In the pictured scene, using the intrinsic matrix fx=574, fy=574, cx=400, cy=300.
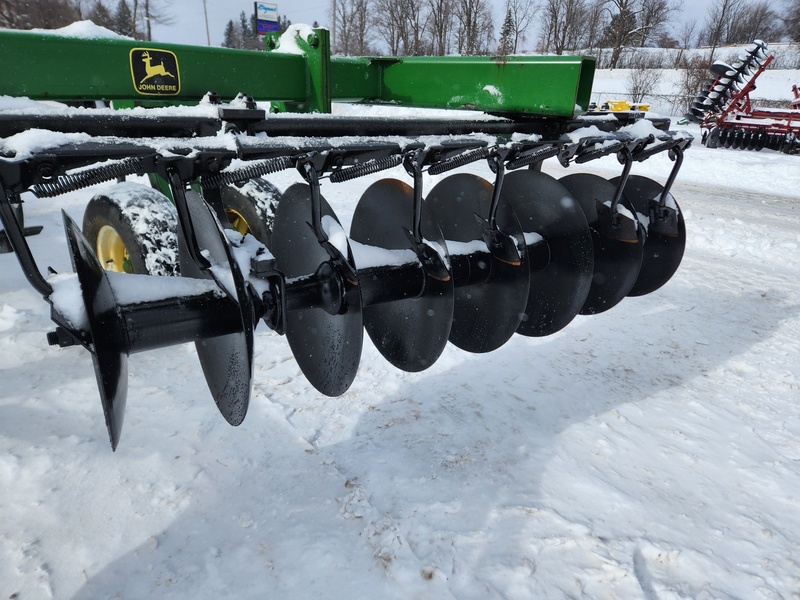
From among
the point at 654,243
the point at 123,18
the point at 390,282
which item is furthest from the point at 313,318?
the point at 123,18

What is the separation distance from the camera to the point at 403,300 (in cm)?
230

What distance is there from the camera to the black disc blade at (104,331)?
4.67ft

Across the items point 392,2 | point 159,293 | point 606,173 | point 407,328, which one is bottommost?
point 606,173

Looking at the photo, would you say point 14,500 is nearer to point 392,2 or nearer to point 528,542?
point 528,542

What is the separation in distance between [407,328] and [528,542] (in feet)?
2.93

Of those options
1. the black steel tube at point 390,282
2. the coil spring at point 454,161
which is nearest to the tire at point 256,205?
the black steel tube at point 390,282

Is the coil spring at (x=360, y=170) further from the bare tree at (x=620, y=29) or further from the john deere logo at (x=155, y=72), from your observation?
the bare tree at (x=620, y=29)

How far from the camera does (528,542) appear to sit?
6.49 ft

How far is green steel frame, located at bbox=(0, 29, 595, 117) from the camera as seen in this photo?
214 centimetres

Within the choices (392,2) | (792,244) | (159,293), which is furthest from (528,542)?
(392,2)

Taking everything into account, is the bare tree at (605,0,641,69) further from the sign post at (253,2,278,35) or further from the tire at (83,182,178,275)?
the tire at (83,182,178,275)

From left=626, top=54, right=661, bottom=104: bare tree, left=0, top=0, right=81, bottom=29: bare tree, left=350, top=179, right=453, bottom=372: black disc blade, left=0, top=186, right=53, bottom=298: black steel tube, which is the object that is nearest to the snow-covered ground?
left=350, top=179, right=453, bottom=372: black disc blade

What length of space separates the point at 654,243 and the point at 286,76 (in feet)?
6.64

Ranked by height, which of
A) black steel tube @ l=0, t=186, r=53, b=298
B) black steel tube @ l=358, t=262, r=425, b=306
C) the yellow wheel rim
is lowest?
the yellow wheel rim
